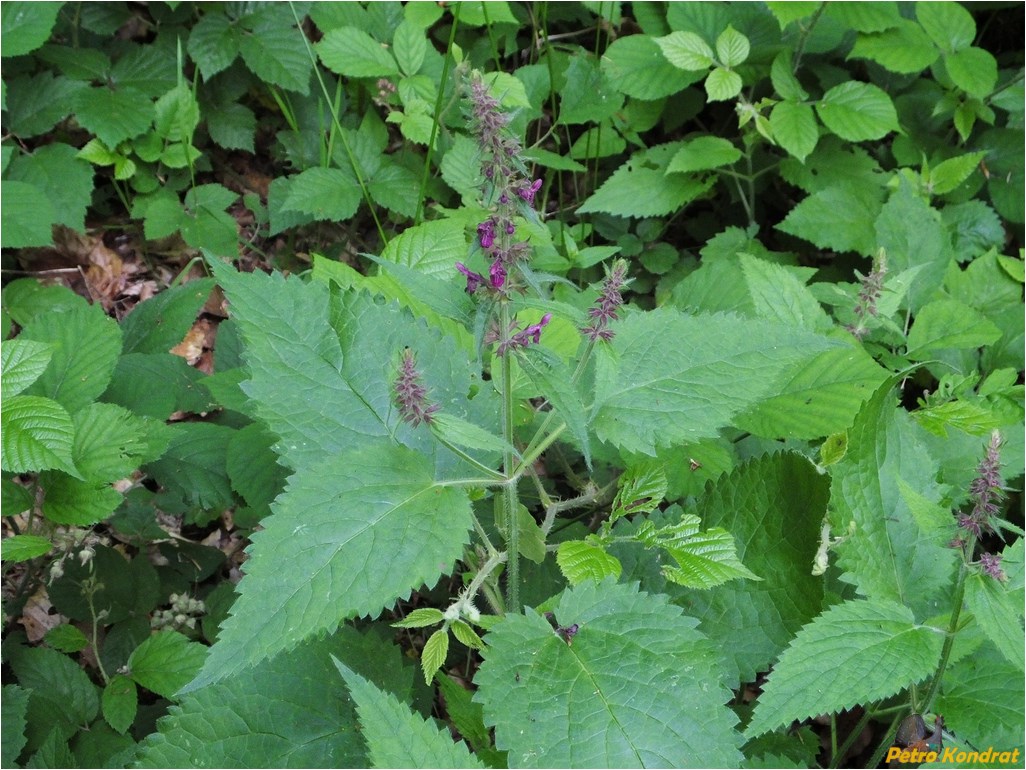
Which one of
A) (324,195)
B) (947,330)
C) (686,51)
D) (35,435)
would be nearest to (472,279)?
(35,435)

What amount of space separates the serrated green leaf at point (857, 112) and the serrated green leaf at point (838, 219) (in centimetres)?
23

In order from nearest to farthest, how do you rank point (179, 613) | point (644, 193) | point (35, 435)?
point (35, 435) → point (179, 613) → point (644, 193)

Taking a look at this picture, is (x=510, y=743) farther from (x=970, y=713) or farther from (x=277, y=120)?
(x=277, y=120)

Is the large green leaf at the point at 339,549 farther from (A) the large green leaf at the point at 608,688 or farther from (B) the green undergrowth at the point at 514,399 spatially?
(A) the large green leaf at the point at 608,688

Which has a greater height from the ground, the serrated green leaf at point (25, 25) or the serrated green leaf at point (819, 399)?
the serrated green leaf at point (25, 25)

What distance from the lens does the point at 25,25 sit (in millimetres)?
3430

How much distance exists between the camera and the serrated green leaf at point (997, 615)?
1.56 m

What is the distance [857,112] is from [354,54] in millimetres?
2211

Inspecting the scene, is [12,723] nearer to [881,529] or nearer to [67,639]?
[67,639]

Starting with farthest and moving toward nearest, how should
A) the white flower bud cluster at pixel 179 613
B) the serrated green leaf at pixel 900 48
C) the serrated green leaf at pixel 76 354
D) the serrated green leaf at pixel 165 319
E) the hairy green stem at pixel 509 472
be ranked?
the serrated green leaf at pixel 900 48, the serrated green leaf at pixel 165 319, the white flower bud cluster at pixel 179 613, the serrated green leaf at pixel 76 354, the hairy green stem at pixel 509 472

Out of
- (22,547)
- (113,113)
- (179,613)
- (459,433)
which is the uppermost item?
(113,113)

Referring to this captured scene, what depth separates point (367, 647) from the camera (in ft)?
6.91

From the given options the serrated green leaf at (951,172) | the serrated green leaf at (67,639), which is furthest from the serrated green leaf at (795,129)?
the serrated green leaf at (67,639)

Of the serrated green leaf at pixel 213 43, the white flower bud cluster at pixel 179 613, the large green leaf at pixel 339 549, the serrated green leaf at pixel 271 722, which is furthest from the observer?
the serrated green leaf at pixel 213 43
